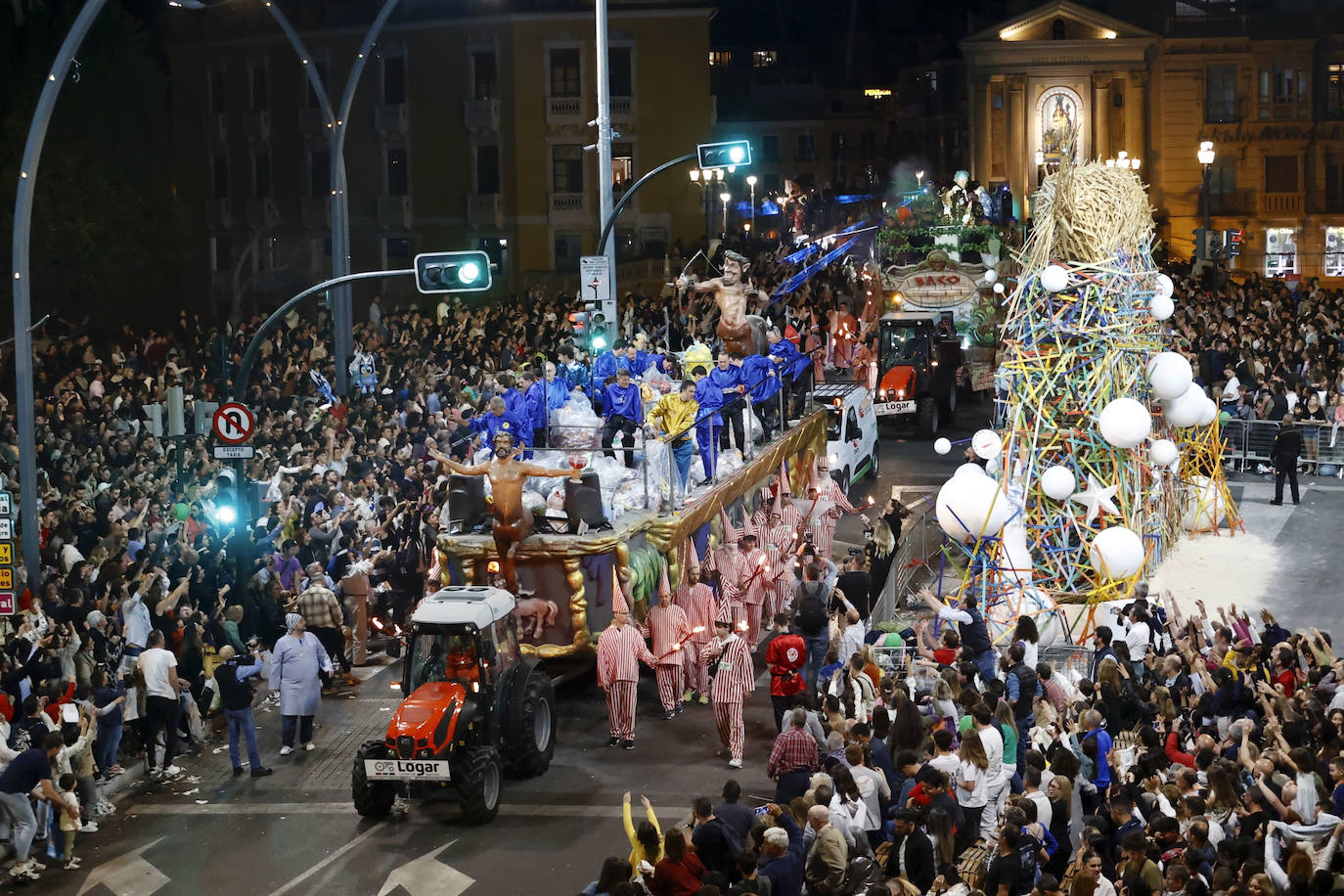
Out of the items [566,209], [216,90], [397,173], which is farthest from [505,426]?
[216,90]

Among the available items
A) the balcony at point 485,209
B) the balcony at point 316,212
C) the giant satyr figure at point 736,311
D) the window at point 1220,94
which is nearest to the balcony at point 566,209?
the balcony at point 485,209

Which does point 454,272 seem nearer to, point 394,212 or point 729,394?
point 729,394

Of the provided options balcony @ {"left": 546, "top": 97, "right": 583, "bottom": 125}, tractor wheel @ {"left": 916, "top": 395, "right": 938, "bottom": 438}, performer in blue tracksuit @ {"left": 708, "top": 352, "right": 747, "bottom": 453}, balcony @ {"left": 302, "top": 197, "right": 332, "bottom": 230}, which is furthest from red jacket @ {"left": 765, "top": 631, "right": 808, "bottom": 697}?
balcony @ {"left": 302, "top": 197, "right": 332, "bottom": 230}

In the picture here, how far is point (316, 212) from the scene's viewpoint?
58.0m

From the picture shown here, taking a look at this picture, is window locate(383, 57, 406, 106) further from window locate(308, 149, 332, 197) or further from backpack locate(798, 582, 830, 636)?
backpack locate(798, 582, 830, 636)

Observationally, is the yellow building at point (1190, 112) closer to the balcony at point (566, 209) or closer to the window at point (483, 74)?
the balcony at point (566, 209)

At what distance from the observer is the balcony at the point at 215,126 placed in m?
59.7

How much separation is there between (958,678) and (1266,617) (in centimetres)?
319

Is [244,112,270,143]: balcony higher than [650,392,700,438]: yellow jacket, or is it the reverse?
[244,112,270,143]: balcony

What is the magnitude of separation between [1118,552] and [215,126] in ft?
156

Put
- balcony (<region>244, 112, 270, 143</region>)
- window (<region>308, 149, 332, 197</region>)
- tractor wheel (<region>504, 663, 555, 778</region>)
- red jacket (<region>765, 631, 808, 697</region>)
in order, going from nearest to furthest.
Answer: tractor wheel (<region>504, 663, 555, 778</region>) → red jacket (<region>765, 631, 808, 697</region>) → window (<region>308, 149, 332, 197</region>) → balcony (<region>244, 112, 270, 143</region>)

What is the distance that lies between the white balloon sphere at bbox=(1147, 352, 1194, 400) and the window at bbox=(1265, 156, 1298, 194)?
5290 centimetres

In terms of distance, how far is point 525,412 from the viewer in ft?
64.2

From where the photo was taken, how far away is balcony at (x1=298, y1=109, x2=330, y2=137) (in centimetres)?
5784
